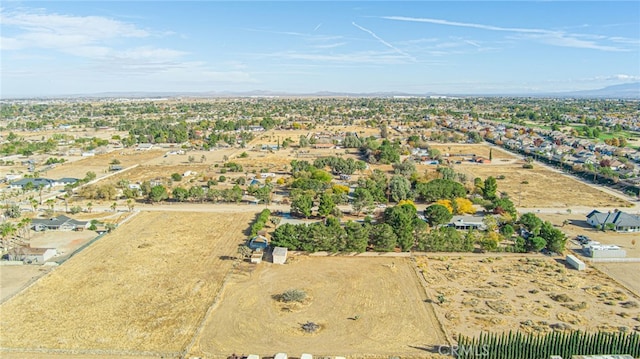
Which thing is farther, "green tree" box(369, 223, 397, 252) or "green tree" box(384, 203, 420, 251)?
"green tree" box(384, 203, 420, 251)

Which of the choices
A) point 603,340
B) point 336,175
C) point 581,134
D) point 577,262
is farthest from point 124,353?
point 581,134

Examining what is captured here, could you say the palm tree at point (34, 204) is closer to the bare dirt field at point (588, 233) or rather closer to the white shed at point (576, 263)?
the white shed at point (576, 263)

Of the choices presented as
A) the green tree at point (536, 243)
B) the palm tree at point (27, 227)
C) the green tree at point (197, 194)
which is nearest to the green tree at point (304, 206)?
the green tree at point (197, 194)

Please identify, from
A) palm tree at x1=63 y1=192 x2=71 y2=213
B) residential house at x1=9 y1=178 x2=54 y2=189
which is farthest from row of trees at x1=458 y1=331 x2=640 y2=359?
residential house at x1=9 y1=178 x2=54 y2=189

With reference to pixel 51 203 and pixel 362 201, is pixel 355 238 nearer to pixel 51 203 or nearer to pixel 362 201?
pixel 362 201

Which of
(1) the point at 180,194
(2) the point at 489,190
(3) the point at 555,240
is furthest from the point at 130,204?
Answer: (3) the point at 555,240

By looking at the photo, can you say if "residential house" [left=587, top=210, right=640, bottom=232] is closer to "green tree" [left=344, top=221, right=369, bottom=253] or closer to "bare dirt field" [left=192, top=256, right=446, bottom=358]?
"bare dirt field" [left=192, top=256, right=446, bottom=358]
